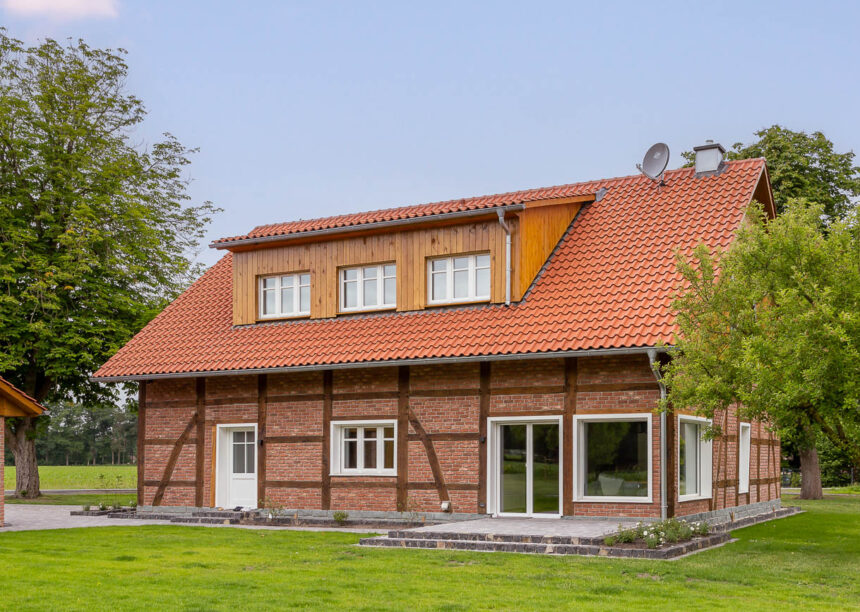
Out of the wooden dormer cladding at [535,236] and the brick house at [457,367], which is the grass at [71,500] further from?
the wooden dormer cladding at [535,236]

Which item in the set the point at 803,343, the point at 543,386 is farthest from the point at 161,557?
the point at 803,343

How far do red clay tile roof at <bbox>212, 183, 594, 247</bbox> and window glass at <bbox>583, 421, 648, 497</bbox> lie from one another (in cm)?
474

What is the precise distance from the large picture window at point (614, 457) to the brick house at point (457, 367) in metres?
0.03

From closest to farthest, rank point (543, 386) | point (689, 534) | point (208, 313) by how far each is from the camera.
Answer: point (689, 534), point (543, 386), point (208, 313)

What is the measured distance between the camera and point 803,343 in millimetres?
13531

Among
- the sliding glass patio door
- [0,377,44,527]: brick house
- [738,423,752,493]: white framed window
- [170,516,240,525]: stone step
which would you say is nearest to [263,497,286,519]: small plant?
[170,516,240,525]: stone step

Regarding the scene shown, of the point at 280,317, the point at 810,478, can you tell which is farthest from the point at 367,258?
the point at 810,478

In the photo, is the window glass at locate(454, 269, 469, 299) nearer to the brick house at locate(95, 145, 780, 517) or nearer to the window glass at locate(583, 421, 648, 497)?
the brick house at locate(95, 145, 780, 517)

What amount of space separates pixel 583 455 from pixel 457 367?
2.93 meters

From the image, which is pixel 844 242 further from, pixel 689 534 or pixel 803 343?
pixel 689 534

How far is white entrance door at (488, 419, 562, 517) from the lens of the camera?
1859 centimetres

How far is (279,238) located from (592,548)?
1097 centimetres

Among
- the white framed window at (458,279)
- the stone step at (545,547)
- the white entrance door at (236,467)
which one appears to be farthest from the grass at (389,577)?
the white framed window at (458,279)

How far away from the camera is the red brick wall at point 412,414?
17.9 metres
